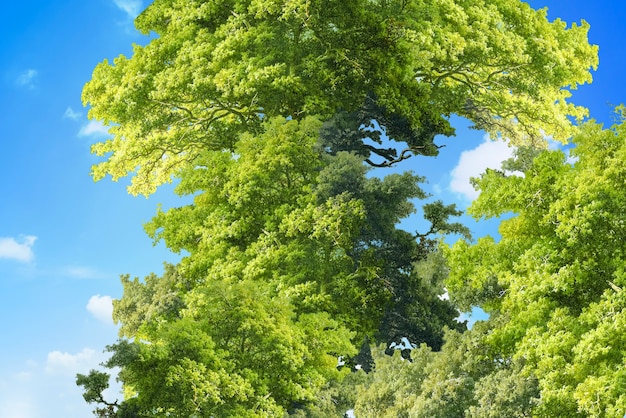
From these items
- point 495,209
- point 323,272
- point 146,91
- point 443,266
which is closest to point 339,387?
point 323,272

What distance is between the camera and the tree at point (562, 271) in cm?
1609

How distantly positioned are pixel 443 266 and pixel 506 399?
6.43m

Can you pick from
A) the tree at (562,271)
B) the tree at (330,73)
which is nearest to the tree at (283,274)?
the tree at (330,73)

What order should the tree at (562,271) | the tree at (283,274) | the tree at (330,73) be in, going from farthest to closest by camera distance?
the tree at (330,73)
the tree at (283,274)
the tree at (562,271)

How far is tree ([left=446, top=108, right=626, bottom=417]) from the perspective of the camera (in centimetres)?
1609

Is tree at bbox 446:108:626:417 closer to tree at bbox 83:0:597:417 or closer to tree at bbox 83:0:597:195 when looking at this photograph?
tree at bbox 83:0:597:417

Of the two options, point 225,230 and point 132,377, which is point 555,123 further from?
point 132,377

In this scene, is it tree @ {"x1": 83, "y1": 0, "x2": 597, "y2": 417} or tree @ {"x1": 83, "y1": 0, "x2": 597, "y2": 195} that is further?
tree @ {"x1": 83, "y1": 0, "x2": 597, "y2": 195}

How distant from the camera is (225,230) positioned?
22.8 meters

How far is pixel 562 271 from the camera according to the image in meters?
16.8

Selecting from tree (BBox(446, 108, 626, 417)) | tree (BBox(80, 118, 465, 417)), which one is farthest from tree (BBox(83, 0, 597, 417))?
tree (BBox(446, 108, 626, 417))

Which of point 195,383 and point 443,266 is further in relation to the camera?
point 443,266

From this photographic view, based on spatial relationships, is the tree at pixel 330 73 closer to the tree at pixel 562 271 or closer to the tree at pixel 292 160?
the tree at pixel 292 160

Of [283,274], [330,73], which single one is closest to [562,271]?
[283,274]
